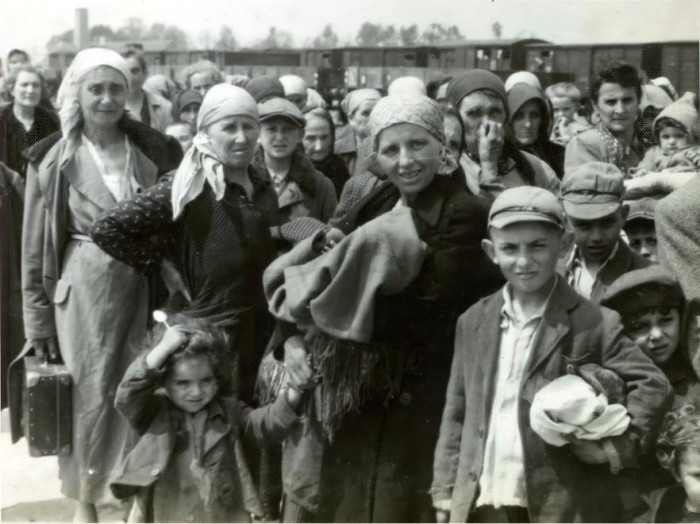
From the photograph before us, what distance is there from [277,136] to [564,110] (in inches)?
51.6

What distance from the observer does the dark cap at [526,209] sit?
3.56 meters

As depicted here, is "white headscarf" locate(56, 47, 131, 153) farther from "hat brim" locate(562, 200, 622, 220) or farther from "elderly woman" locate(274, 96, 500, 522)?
"hat brim" locate(562, 200, 622, 220)

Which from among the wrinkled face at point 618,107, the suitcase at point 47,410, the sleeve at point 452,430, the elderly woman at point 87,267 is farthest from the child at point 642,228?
the suitcase at point 47,410

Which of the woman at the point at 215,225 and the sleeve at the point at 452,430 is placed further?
the woman at the point at 215,225

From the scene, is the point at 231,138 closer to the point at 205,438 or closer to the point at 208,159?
the point at 208,159

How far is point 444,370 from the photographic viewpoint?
3908 mm

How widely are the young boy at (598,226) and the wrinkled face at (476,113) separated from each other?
47 cm

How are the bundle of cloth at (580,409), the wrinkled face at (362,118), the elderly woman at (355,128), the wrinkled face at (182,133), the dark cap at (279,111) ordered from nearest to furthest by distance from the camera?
the bundle of cloth at (580,409) → the dark cap at (279,111) → the wrinkled face at (182,133) → the elderly woman at (355,128) → the wrinkled face at (362,118)

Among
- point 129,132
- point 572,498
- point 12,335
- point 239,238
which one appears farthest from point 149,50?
point 572,498

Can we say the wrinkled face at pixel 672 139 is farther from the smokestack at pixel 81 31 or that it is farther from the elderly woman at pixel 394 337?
the smokestack at pixel 81 31

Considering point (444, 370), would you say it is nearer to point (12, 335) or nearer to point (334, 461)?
point (334, 461)

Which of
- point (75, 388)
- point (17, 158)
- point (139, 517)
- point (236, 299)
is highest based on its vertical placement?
point (17, 158)

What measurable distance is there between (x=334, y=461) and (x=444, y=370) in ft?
1.70

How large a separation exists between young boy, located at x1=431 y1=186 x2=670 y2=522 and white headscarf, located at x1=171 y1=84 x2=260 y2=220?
1050 mm
